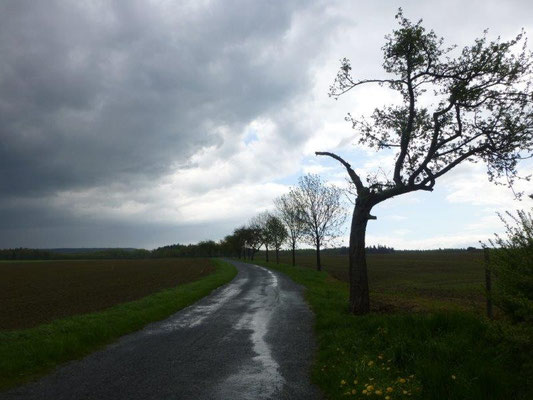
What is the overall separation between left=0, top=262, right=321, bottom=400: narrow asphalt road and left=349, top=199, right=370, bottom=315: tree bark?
200 centimetres

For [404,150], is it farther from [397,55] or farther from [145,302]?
[145,302]

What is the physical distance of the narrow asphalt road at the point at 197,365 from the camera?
717 centimetres

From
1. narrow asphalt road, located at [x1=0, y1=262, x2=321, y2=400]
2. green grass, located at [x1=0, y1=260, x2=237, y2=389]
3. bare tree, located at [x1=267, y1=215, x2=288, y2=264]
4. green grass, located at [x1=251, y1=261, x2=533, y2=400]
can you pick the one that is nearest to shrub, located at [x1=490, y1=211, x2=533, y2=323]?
green grass, located at [x1=251, y1=261, x2=533, y2=400]

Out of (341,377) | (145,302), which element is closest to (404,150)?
(341,377)

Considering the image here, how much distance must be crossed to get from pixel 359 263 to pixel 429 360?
7295 mm

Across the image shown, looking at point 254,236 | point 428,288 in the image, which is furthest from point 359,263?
point 254,236

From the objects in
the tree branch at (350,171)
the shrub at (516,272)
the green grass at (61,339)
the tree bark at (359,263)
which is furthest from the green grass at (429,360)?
the green grass at (61,339)

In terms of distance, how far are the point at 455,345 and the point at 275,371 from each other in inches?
150

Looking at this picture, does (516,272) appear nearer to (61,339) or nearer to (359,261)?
(359,261)

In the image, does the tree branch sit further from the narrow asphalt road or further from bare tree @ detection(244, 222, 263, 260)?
bare tree @ detection(244, 222, 263, 260)

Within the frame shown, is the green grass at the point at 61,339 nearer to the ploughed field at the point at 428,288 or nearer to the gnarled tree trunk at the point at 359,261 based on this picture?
the gnarled tree trunk at the point at 359,261

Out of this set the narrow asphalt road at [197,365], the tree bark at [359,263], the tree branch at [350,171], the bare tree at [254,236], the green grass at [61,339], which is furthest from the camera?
the bare tree at [254,236]

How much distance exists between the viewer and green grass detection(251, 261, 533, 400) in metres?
5.99

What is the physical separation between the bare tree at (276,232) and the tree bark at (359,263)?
50.7 m
